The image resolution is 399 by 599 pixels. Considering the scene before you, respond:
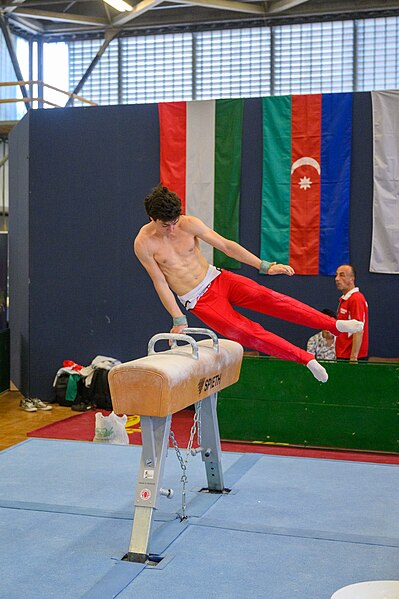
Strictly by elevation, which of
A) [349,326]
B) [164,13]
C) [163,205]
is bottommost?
[349,326]

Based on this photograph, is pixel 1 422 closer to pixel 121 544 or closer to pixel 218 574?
pixel 121 544

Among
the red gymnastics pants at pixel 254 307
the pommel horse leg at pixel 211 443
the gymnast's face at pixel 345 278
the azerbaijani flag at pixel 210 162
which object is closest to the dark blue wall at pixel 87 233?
the azerbaijani flag at pixel 210 162

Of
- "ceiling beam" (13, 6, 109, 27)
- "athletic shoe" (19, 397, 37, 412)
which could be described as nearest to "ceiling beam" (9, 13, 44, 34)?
"ceiling beam" (13, 6, 109, 27)

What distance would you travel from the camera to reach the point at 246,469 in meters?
5.11

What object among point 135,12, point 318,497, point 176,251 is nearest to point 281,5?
point 135,12

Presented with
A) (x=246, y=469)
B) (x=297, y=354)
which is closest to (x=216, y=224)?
(x=246, y=469)

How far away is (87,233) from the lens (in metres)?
8.48

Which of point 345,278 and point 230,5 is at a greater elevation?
point 230,5

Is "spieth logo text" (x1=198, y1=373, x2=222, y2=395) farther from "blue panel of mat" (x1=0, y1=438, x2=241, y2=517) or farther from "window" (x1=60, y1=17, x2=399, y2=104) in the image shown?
"window" (x1=60, y1=17, x2=399, y2=104)

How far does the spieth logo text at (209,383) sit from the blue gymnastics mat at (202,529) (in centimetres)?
68

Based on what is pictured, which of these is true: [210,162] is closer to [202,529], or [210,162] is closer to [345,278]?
[345,278]

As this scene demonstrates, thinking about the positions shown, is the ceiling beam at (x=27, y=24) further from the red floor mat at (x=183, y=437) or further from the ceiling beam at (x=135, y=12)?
the red floor mat at (x=183, y=437)

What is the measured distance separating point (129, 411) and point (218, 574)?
32.4 inches

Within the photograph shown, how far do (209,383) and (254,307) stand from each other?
1.61 feet
